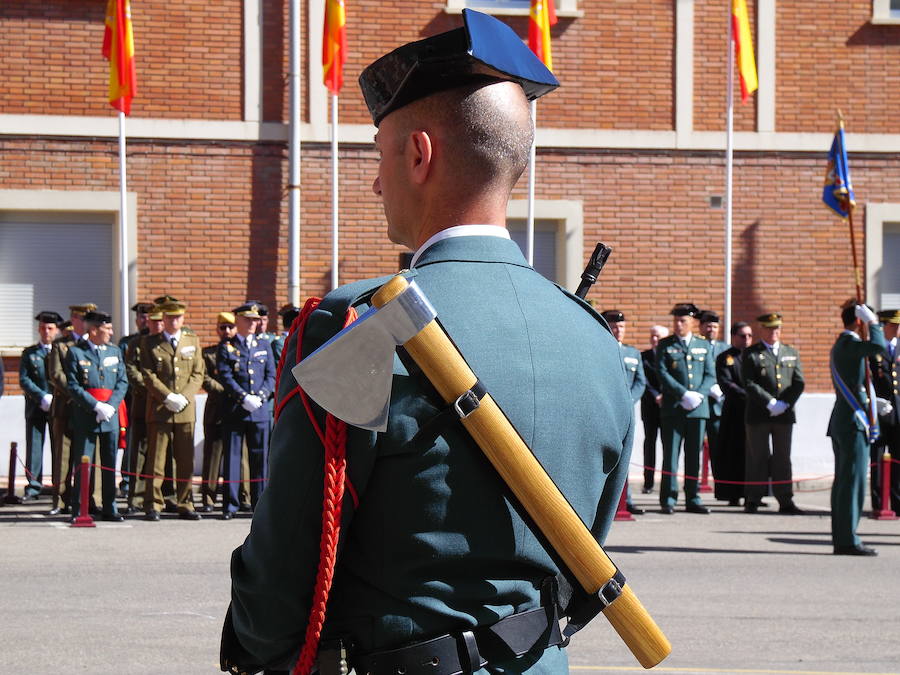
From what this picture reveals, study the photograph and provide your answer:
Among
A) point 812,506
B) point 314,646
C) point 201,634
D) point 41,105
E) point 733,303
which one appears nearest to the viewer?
point 314,646

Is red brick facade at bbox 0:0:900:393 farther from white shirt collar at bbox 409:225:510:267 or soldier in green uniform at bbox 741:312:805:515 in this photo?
white shirt collar at bbox 409:225:510:267

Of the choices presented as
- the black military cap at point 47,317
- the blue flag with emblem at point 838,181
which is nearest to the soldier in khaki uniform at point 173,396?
the black military cap at point 47,317

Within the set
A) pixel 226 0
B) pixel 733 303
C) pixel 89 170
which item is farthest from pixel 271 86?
pixel 733 303

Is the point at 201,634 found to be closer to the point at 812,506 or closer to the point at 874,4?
the point at 812,506

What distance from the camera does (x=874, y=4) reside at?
55.6 feet

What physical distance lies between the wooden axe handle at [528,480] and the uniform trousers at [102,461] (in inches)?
408

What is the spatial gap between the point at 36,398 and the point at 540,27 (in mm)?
7266

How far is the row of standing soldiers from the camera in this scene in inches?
482

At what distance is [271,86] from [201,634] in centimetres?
1043

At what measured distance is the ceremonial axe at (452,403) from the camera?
1884 millimetres

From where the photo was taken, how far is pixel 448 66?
2.13 metres

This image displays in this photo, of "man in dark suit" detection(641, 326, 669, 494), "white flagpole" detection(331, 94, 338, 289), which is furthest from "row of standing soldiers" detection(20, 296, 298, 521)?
"man in dark suit" detection(641, 326, 669, 494)

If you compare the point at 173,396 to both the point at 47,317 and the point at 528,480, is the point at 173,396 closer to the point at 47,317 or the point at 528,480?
the point at 47,317

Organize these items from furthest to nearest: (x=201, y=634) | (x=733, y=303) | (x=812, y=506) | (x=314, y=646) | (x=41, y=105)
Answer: (x=733, y=303), (x=41, y=105), (x=812, y=506), (x=201, y=634), (x=314, y=646)
